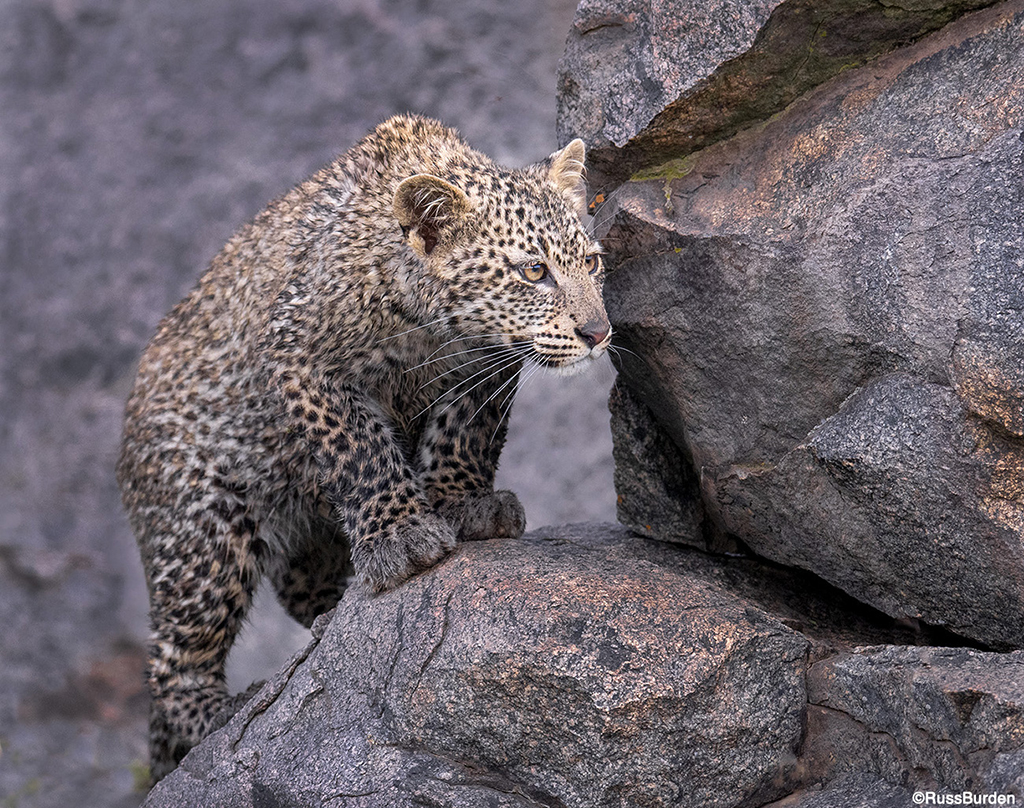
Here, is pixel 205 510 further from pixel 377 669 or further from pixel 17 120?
pixel 17 120

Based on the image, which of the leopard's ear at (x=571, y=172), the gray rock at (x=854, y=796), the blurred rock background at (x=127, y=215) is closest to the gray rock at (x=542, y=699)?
the gray rock at (x=854, y=796)

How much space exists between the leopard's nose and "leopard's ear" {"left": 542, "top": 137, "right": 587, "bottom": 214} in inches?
39.4

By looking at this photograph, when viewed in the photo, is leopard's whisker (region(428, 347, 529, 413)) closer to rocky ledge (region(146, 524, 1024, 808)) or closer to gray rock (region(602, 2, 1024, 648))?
gray rock (region(602, 2, 1024, 648))

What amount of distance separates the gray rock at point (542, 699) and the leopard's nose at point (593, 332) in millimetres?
1027

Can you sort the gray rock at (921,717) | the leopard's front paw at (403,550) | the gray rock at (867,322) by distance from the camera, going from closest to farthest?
the gray rock at (921,717)
the gray rock at (867,322)
the leopard's front paw at (403,550)

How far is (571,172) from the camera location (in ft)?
19.2

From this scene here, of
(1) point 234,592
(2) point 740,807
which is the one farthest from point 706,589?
(1) point 234,592

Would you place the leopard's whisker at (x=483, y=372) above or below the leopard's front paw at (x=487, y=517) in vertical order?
above

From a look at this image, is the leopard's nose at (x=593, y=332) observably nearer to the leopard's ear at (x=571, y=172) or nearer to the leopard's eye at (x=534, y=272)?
the leopard's eye at (x=534, y=272)

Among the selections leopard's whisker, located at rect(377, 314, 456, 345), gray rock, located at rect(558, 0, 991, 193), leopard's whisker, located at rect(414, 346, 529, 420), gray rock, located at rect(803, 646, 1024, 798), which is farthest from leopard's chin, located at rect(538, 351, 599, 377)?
gray rock, located at rect(803, 646, 1024, 798)

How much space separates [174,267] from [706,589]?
789 cm

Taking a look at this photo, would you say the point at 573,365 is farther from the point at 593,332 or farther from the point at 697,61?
the point at 697,61

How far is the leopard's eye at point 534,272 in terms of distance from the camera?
548 centimetres

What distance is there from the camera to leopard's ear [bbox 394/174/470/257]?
17.7 feet
